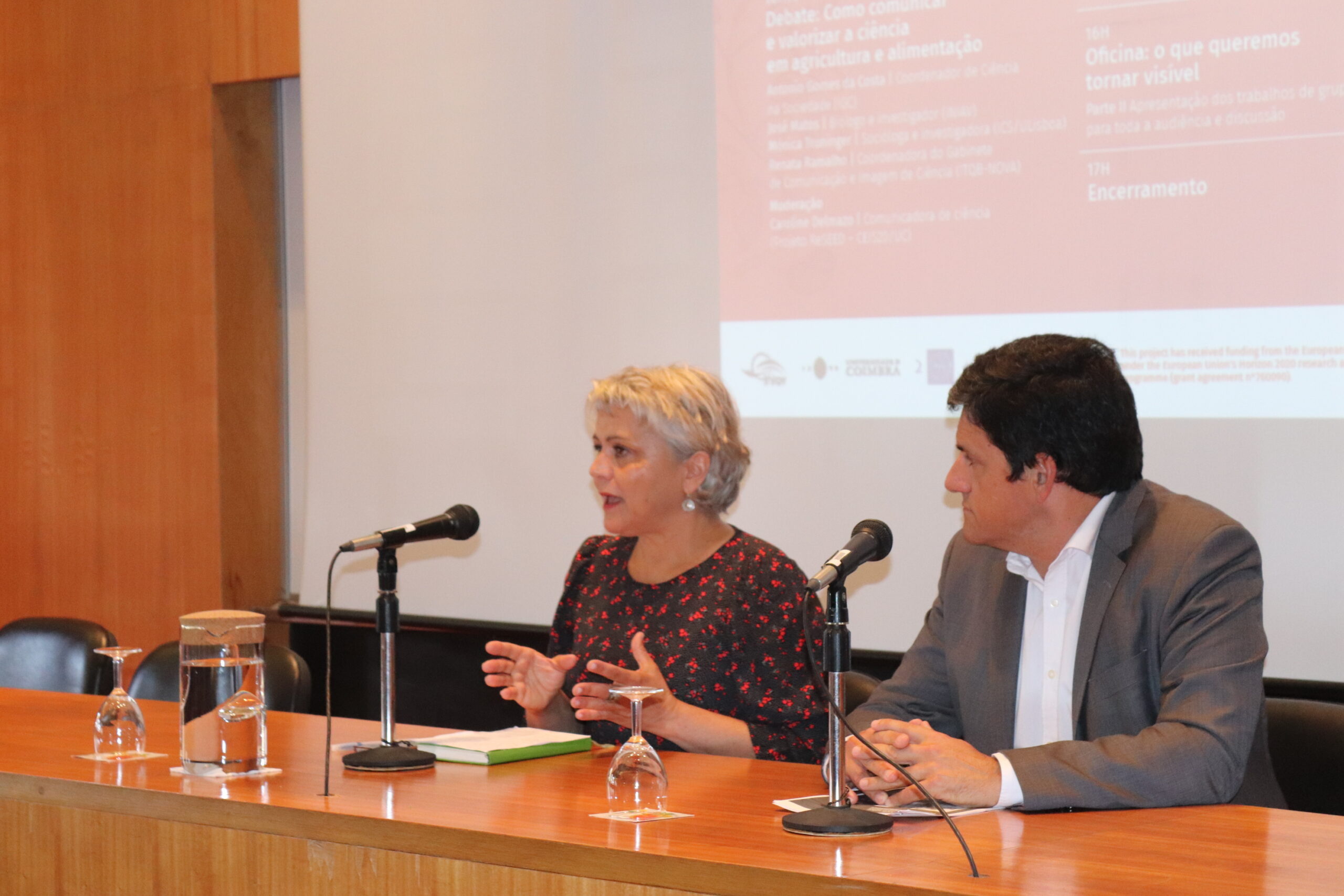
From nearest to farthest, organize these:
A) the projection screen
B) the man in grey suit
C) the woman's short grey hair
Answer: the man in grey suit < the woman's short grey hair < the projection screen

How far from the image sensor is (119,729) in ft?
8.24

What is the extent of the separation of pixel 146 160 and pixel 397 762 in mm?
3529

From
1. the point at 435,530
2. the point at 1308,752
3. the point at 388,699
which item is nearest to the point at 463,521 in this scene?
the point at 435,530

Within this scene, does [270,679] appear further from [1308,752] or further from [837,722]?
[1308,752]

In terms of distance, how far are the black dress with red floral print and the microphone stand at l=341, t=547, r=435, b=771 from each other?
530 millimetres

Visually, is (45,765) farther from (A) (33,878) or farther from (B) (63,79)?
(B) (63,79)

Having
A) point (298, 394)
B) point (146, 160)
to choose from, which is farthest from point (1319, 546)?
point (146, 160)

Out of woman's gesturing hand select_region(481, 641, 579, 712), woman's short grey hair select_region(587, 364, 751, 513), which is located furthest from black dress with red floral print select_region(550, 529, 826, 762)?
woman's gesturing hand select_region(481, 641, 579, 712)

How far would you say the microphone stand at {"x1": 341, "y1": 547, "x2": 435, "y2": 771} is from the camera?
2363mm

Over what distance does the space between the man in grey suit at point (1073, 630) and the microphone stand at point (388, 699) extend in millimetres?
744

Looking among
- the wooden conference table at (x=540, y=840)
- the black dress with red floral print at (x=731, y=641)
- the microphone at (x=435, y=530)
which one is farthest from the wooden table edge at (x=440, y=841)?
the black dress with red floral print at (x=731, y=641)

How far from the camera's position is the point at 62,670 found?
3729 millimetres

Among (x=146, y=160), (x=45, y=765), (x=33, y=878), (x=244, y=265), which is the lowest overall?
(x=33, y=878)

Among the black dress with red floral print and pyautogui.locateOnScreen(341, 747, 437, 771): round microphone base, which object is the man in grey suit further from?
pyautogui.locateOnScreen(341, 747, 437, 771): round microphone base
